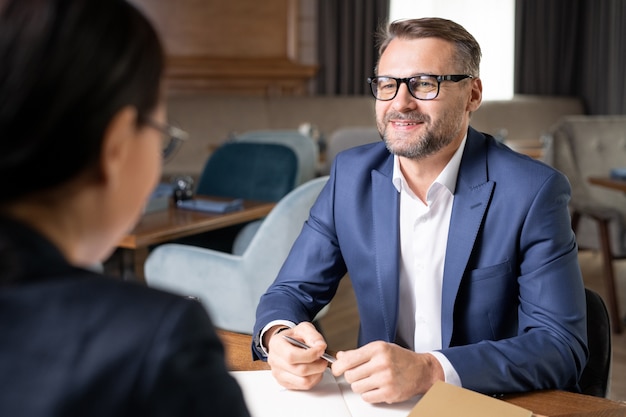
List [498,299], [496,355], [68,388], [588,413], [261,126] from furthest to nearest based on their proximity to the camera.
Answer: [261,126] → [498,299] → [496,355] → [588,413] → [68,388]

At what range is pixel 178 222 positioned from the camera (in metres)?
3.01

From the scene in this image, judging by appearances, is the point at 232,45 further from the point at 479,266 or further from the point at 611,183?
the point at 479,266

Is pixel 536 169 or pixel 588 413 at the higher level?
pixel 536 169

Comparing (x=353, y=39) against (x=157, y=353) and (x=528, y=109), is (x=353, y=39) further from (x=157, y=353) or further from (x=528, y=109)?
(x=157, y=353)

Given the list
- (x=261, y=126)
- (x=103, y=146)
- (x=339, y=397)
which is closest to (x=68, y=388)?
(x=103, y=146)

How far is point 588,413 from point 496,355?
0.20 m

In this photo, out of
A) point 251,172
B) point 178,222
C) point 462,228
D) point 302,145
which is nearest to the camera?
point 462,228

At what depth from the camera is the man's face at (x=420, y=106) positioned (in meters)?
1.66

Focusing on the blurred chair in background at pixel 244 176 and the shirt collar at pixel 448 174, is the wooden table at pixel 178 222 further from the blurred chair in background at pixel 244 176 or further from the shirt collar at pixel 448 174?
the shirt collar at pixel 448 174

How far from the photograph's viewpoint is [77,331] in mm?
553

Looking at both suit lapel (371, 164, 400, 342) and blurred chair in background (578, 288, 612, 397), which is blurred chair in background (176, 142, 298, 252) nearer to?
suit lapel (371, 164, 400, 342)

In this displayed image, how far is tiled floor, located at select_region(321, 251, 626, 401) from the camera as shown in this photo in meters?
3.38

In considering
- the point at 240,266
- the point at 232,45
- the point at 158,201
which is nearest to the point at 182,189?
the point at 158,201

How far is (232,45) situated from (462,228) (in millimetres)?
6349
